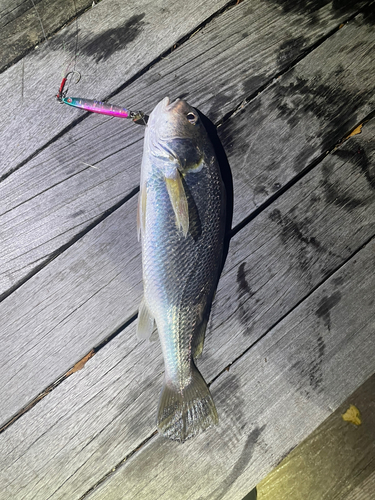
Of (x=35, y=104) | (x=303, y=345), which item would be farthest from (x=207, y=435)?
(x=35, y=104)

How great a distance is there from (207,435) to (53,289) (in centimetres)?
126

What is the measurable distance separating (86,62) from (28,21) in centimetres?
44

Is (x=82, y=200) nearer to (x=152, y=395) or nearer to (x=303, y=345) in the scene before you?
(x=152, y=395)

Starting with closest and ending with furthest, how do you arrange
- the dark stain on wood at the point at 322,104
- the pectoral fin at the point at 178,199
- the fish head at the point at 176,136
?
1. the pectoral fin at the point at 178,199
2. the fish head at the point at 176,136
3. the dark stain on wood at the point at 322,104

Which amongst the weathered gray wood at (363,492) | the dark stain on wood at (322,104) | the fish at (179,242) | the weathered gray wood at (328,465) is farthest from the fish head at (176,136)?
the weathered gray wood at (363,492)

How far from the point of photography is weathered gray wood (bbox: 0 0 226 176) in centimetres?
184

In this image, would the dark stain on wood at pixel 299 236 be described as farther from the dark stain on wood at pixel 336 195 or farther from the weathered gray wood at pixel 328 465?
the weathered gray wood at pixel 328 465

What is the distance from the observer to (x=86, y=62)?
1873 millimetres

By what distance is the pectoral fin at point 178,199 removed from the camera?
1510 millimetres

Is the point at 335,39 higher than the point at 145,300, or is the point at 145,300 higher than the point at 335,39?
the point at 335,39

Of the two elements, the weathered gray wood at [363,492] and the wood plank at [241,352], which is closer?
the wood plank at [241,352]

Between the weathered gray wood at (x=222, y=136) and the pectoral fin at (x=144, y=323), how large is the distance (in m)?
0.63

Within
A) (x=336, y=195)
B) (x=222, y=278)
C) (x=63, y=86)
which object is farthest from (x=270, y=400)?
(x=63, y=86)

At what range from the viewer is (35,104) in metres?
1.85
